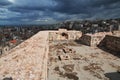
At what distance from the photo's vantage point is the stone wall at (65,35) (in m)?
11.0

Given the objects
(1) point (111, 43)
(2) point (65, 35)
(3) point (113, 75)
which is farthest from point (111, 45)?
(2) point (65, 35)

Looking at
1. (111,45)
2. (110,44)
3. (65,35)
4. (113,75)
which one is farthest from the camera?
(65,35)

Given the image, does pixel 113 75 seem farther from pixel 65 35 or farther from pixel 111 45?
pixel 65 35

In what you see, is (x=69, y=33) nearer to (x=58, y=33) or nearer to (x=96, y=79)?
(x=58, y=33)

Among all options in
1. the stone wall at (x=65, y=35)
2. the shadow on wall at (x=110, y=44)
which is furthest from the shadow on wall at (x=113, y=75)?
the stone wall at (x=65, y=35)

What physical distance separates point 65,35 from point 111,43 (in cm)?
435

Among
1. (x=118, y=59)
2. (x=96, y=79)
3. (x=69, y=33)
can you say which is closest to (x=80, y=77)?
(x=96, y=79)

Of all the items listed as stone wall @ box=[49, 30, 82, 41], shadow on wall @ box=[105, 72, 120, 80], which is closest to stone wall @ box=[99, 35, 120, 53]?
stone wall @ box=[49, 30, 82, 41]

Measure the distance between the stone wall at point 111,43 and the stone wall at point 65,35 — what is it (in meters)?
2.66

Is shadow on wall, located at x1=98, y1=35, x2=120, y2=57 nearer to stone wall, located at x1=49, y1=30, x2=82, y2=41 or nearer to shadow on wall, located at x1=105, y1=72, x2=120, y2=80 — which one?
shadow on wall, located at x1=105, y1=72, x2=120, y2=80

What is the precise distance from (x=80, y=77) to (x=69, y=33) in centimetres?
736

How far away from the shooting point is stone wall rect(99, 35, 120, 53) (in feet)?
23.5

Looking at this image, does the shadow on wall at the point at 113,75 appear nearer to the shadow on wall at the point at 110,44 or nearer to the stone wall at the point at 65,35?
the shadow on wall at the point at 110,44

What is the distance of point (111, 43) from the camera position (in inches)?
305
